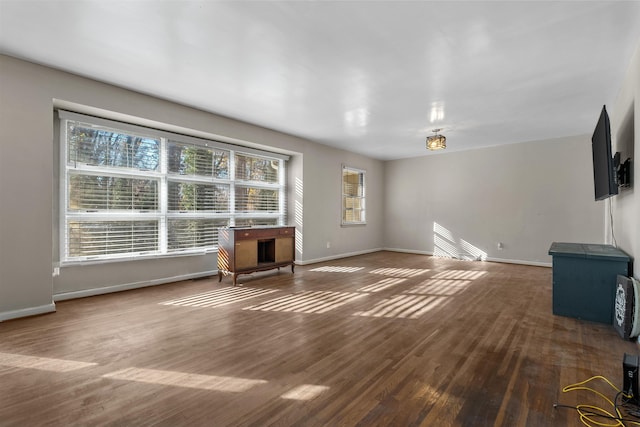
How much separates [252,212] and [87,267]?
2.66m

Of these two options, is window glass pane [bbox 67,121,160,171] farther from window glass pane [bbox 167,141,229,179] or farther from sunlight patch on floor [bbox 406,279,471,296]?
sunlight patch on floor [bbox 406,279,471,296]

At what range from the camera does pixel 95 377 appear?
2066mm

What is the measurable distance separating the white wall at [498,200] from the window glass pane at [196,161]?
4.81m

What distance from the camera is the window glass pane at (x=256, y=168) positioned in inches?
224

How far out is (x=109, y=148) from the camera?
13.5ft

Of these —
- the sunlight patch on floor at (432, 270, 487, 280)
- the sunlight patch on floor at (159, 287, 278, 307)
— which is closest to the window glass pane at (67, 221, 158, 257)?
the sunlight patch on floor at (159, 287, 278, 307)

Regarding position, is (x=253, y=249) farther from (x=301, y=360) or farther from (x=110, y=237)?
(x=301, y=360)

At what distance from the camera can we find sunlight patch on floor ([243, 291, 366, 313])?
3557mm

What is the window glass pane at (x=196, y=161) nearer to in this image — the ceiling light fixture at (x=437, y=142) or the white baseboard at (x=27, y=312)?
the white baseboard at (x=27, y=312)

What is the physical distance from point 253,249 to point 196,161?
5.62 ft

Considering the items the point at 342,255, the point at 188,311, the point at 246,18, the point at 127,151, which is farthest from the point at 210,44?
the point at 342,255

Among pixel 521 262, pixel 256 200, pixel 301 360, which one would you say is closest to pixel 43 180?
pixel 256 200

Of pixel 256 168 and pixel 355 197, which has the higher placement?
pixel 256 168

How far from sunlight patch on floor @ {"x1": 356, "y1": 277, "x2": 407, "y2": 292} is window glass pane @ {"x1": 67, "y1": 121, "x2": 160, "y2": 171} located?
3586 mm
